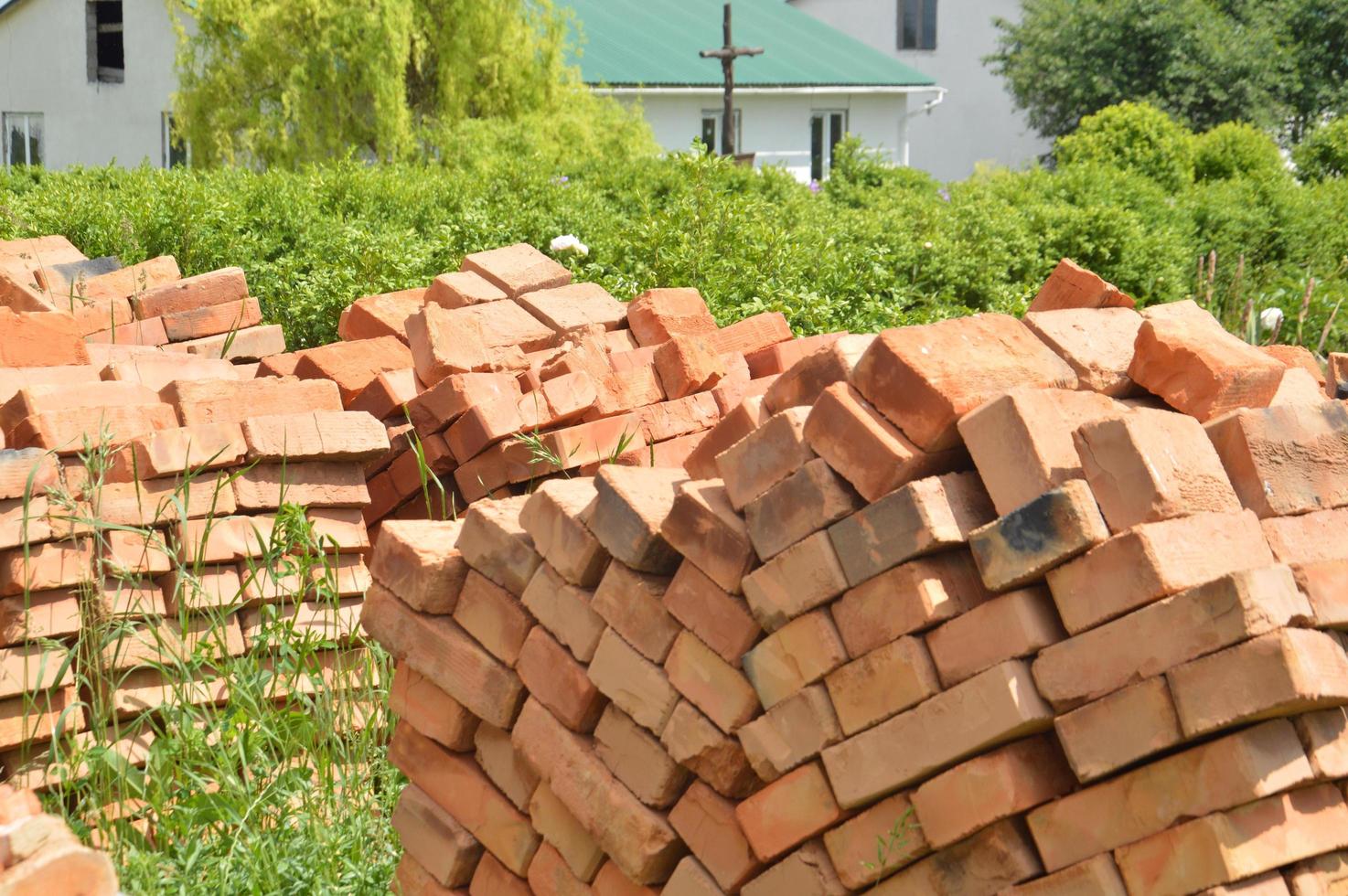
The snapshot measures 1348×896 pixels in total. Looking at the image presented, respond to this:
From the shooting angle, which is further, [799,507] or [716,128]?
[716,128]

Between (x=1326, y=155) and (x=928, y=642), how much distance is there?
651 inches

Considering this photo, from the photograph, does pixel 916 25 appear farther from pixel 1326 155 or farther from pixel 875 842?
pixel 875 842

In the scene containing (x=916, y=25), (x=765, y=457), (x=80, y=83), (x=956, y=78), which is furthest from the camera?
(x=916, y=25)

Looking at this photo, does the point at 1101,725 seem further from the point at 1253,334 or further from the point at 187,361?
the point at 1253,334

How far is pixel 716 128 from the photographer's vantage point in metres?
27.5

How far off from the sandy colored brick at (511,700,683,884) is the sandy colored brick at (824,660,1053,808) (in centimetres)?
46

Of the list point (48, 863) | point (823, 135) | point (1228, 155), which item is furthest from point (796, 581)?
point (823, 135)

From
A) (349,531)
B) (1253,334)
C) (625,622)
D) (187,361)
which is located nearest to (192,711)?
(349,531)

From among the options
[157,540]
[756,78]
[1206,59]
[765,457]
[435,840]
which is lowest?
[435,840]

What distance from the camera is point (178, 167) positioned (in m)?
10.8

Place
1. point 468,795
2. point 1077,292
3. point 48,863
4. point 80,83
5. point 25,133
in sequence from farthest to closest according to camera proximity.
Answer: point 25,133 → point 80,83 → point 1077,292 → point 468,795 → point 48,863

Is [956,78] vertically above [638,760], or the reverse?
[956,78]

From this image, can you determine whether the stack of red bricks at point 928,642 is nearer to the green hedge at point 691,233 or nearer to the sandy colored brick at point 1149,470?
the sandy colored brick at point 1149,470

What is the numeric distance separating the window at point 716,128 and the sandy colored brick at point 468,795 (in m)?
24.3
